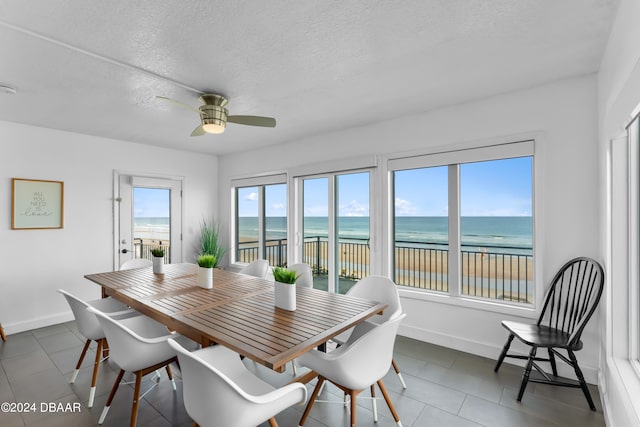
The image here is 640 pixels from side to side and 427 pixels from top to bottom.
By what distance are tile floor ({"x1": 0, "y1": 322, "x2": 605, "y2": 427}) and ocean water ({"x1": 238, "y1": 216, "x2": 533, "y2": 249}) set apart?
1.19m

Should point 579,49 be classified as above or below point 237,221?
above

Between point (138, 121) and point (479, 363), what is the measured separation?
175 inches

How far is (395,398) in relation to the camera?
2.28m

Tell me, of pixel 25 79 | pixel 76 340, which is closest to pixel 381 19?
pixel 25 79

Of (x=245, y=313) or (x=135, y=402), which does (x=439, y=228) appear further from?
(x=135, y=402)

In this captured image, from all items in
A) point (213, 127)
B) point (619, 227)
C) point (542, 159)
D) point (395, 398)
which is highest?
point (213, 127)

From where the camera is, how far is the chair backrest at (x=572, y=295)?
2286 millimetres

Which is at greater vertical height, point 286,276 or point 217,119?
point 217,119

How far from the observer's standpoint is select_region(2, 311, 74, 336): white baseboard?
3568mm

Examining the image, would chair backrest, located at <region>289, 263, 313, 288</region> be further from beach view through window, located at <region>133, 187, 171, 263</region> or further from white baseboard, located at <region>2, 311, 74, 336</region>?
white baseboard, located at <region>2, 311, 74, 336</region>

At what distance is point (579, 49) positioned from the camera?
211 centimetres

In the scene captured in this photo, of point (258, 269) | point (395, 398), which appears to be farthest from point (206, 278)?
point (395, 398)

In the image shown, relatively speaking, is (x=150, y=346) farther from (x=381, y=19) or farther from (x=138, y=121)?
(x=138, y=121)

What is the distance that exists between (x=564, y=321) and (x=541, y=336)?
1.15 feet
